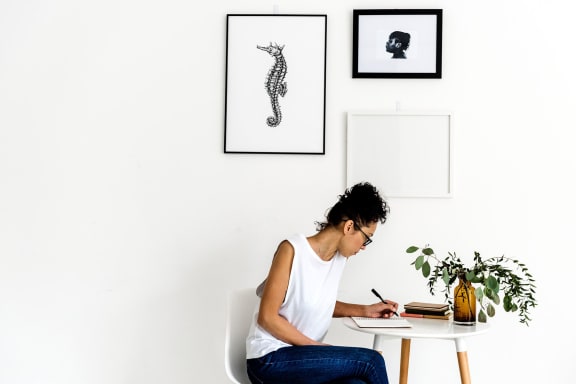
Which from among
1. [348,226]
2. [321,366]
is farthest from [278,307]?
[348,226]

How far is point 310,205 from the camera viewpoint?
2453mm

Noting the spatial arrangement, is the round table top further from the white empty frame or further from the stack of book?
the white empty frame

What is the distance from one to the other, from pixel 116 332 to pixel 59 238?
1.48 ft

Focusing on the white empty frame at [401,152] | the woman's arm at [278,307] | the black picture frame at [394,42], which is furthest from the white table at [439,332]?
the black picture frame at [394,42]

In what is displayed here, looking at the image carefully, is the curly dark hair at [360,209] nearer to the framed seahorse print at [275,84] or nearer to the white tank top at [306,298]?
the white tank top at [306,298]

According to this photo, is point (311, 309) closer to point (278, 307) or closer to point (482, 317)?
point (278, 307)

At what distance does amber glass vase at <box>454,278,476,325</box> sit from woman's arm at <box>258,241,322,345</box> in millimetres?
521

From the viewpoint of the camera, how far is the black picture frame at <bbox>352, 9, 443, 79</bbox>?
2.44m

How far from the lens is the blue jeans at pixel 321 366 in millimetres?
1746

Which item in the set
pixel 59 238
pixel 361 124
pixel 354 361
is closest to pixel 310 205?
pixel 361 124

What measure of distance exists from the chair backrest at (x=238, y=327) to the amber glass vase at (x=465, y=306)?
0.68m

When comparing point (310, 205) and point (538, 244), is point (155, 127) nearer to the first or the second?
point (310, 205)

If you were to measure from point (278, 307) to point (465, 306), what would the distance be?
64 cm

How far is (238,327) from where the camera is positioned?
81.8 inches
